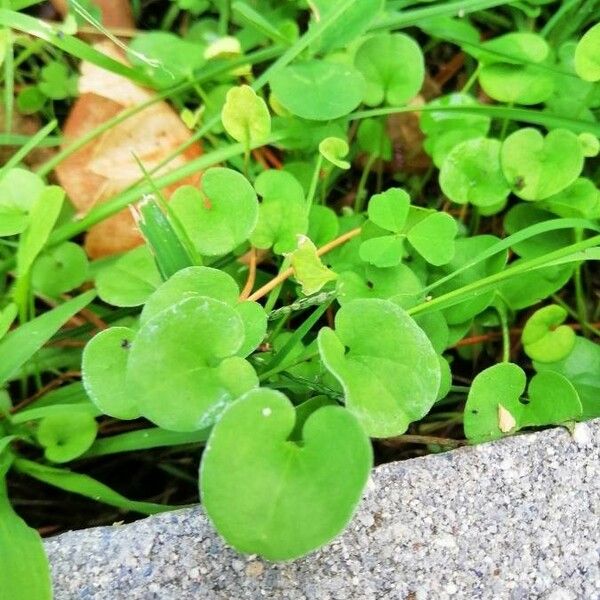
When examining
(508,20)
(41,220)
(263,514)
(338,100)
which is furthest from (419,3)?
(263,514)

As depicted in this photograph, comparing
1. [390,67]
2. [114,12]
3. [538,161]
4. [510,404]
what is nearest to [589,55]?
[538,161]

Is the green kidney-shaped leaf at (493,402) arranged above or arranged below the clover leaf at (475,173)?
below

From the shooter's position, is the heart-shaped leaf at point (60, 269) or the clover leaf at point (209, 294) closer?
the clover leaf at point (209, 294)

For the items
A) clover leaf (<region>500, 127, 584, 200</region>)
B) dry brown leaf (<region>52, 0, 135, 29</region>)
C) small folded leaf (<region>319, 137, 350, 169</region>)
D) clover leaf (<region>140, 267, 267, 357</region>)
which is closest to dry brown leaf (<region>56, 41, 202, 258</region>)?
dry brown leaf (<region>52, 0, 135, 29</region>)

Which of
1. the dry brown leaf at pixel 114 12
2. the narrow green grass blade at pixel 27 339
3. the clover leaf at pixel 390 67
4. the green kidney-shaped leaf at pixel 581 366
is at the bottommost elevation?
the green kidney-shaped leaf at pixel 581 366

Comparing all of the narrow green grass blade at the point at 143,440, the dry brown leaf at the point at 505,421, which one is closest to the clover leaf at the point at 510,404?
the dry brown leaf at the point at 505,421

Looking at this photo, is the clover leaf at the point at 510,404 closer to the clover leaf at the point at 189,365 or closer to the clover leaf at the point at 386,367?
the clover leaf at the point at 386,367

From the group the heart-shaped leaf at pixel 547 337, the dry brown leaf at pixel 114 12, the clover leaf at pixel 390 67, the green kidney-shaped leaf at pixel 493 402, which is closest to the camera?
the green kidney-shaped leaf at pixel 493 402
